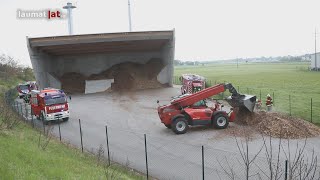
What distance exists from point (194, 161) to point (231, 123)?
24.5ft

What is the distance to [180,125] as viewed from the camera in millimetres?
18219

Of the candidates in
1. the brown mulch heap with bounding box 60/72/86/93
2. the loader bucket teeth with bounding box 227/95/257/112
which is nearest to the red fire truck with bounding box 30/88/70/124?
the loader bucket teeth with bounding box 227/95/257/112

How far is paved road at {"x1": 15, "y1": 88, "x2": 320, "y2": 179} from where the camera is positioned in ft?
40.3

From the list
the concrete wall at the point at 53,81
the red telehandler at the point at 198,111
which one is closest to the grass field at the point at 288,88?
the red telehandler at the point at 198,111

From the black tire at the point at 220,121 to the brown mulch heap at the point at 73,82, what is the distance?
27.1 m

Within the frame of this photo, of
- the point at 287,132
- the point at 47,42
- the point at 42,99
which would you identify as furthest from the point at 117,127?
the point at 47,42

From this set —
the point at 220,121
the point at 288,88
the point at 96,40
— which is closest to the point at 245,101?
the point at 220,121

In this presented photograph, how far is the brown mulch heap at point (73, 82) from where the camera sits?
139 ft

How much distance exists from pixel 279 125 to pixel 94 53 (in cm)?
3192

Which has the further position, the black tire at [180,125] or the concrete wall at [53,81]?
the concrete wall at [53,81]

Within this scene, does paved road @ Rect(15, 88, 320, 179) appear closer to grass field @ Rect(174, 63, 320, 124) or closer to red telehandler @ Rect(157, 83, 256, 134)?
red telehandler @ Rect(157, 83, 256, 134)

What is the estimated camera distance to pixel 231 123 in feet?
65.3

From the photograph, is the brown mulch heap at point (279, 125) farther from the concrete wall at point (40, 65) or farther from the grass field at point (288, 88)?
the concrete wall at point (40, 65)

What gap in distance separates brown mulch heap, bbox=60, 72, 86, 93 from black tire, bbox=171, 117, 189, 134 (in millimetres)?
26504
